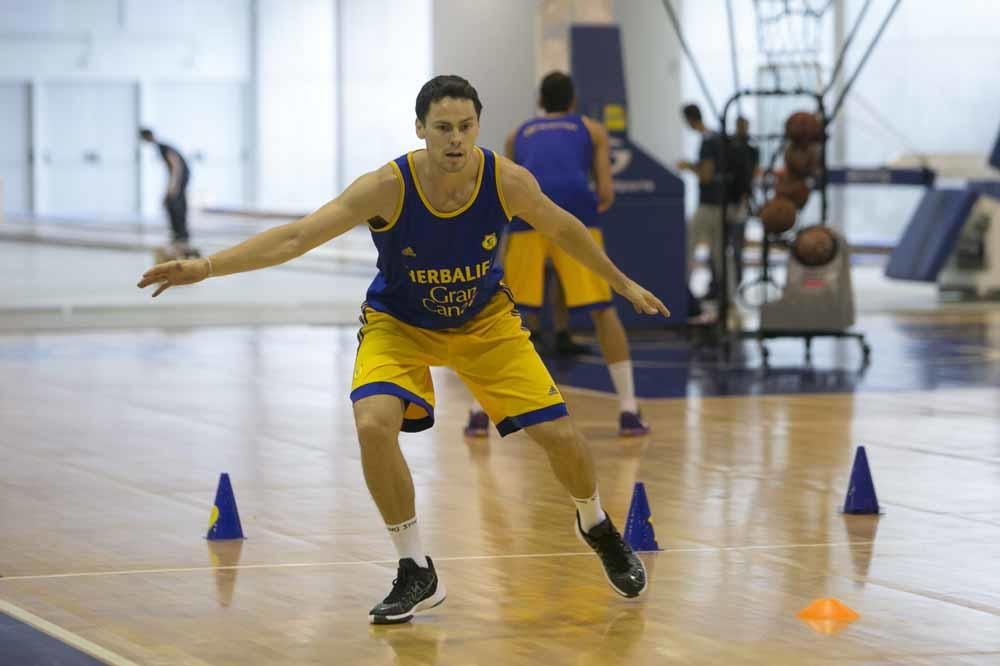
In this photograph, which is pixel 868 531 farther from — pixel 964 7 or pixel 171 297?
pixel 964 7

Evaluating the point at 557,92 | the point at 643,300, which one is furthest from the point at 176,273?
the point at 557,92

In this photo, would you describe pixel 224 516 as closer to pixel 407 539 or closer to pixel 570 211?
pixel 407 539

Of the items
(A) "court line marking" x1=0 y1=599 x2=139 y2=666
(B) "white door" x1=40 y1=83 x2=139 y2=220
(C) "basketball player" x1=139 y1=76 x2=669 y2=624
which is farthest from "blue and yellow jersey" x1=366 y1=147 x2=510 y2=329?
(B) "white door" x1=40 y1=83 x2=139 y2=220

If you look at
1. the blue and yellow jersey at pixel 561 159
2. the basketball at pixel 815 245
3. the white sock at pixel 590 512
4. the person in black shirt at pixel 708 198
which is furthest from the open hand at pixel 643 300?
the person in black shirt at pixel 708 198

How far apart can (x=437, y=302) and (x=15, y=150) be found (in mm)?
11727

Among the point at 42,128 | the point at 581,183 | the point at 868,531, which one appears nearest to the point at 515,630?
the point at 868,531

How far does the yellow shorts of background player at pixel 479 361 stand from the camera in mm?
5445

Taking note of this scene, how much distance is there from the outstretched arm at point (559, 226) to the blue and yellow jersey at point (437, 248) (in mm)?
39

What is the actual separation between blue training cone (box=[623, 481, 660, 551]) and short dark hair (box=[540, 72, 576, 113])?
154 inches

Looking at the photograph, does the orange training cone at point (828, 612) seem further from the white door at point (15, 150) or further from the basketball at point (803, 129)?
the white door at point (15, 150)

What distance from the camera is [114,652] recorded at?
192 inches

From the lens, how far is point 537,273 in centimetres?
959

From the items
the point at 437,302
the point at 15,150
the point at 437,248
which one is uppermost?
the point at 15,150

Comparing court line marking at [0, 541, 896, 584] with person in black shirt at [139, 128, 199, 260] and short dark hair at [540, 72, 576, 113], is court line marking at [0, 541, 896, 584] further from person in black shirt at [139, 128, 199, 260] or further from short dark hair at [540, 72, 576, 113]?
person in black shirt at [139, 128, 199, 260]
